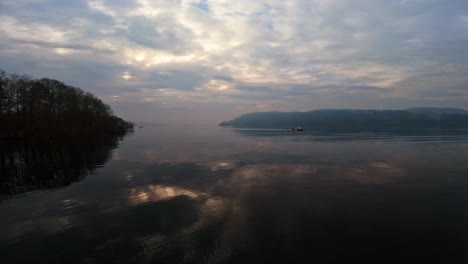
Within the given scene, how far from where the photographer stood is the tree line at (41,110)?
2992 inches

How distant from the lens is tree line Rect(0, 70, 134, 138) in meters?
76.0

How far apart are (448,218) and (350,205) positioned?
591cm

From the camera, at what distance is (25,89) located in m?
80.8

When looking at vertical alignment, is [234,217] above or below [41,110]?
below

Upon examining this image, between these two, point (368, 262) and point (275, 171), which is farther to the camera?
point (275, 171)

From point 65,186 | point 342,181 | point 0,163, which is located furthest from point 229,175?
point 0,163

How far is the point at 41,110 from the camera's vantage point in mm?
86188

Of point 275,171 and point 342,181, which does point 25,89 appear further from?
point 342,181

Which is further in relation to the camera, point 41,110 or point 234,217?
point 41,110

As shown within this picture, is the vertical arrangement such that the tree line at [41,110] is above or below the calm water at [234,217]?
above

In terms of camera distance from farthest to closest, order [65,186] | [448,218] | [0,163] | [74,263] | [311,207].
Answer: [0,163]
[65,186]
[311,207]
[448,218]
[74,263]

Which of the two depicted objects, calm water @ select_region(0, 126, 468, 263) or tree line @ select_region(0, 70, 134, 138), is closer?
calm water @ select_region(0, 126, 468, 263)

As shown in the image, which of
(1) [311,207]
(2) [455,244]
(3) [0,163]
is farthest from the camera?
(3) [0,163]

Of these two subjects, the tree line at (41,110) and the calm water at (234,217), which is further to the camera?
the tree line at (41,110)
